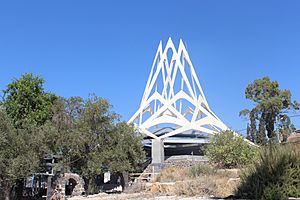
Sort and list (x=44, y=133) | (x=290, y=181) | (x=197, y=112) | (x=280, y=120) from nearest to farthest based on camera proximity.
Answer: (x=290, y=181) → (x=44, y=133) → (x=280, y=120) → (x=197, y=112)

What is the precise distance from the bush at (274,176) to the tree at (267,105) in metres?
39.2

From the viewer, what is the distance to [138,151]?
97.6 feet

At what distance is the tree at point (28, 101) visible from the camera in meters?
27.4

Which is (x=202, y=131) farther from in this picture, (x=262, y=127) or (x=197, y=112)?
(x=262, y=127)

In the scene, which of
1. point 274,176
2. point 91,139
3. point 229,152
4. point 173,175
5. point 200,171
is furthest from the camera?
point 229,152

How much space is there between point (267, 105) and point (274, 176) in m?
40.1

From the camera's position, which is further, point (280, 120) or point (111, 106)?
point (280, 120)

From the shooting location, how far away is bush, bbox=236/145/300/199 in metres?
9.42

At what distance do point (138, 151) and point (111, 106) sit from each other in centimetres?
481

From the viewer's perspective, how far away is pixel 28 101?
28.2m

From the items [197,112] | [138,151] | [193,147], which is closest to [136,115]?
[197,112]

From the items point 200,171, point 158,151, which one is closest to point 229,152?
point 200,171

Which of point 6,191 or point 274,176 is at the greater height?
point 274,176

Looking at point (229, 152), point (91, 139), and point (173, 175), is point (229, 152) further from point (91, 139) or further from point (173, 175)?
point (91, 139)
